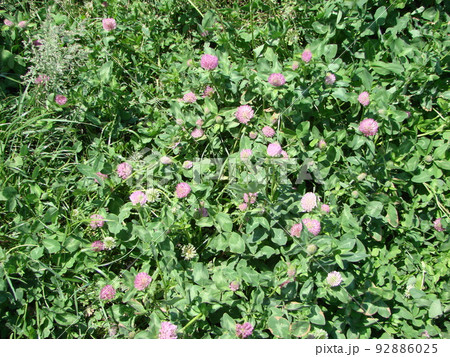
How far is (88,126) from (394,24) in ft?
5.87

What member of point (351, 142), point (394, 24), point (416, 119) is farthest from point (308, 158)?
point (394, 24)

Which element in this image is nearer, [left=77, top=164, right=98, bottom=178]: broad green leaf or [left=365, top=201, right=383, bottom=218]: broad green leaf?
[left=365, top=201, right=383, bottom=218]: broad green leaf

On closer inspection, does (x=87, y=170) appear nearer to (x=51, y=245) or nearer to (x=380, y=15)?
(x=51, y=245)

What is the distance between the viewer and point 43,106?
2.30m

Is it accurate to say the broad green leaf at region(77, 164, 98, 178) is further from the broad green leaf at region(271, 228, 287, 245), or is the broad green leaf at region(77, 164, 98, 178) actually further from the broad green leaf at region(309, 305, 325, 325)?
the broad green leaf at region(309, 305, 325, 325)

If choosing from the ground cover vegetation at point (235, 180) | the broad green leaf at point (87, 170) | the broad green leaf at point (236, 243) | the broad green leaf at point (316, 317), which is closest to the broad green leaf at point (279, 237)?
the ground cover vegetation at point (235, 180)

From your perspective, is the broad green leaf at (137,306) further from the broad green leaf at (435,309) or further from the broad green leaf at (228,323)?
the broad green leaf at (435,309)

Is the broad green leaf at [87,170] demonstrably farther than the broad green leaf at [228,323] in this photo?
Yes

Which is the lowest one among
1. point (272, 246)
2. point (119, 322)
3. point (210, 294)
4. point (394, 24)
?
point (119, 322)

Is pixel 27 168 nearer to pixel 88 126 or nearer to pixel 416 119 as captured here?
pixel 88 126

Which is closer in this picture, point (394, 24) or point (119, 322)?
point (119, 322)

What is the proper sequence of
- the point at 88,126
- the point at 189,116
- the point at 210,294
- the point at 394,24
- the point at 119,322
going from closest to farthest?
1. the point at 210,294
2. the point at 119,322
3. the point at 189,116
4. the point at 394,24
5. the point at 88,126

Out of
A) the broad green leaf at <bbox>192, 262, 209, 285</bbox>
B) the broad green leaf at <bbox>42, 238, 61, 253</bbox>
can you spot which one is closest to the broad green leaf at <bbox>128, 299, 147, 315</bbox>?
the broad green leaf at <bbox>192, 262, 209, 285</bbox>

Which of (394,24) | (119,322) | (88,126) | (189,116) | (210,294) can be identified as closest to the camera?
(210,294)
